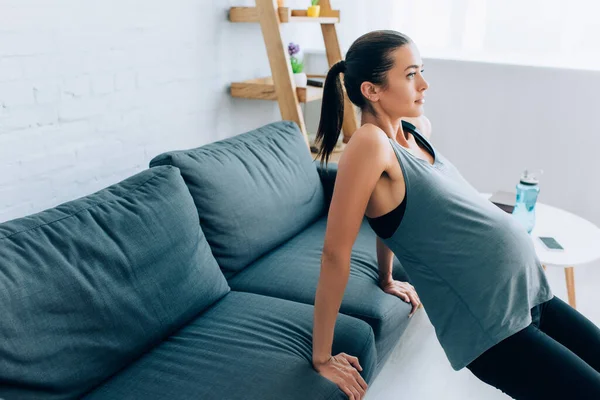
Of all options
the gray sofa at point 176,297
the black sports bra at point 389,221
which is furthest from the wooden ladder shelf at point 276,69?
the black sports bra at point 389,221

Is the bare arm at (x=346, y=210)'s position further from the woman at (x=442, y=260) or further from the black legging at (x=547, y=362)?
the black legging at (x=547, y=362)

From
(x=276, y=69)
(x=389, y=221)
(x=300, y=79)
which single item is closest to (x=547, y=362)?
(x=389, y=221)

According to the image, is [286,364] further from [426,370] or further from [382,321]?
[426,370]

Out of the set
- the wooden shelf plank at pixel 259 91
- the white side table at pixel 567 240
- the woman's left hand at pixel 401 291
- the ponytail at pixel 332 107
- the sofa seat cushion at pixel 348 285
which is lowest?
the white side table at pixel 567 240

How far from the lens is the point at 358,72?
1.28 metres

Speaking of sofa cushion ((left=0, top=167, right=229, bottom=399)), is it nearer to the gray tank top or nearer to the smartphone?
the gray tank top

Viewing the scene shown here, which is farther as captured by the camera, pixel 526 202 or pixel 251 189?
pixel 526 202

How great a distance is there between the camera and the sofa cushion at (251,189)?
1.71 m

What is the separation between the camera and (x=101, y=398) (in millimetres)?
1164

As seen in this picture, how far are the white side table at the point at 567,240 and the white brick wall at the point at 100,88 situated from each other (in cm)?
145

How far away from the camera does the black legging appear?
108 centimetres

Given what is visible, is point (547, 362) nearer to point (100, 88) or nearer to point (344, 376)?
point (344, 376)

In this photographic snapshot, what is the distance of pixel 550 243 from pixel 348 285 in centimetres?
80

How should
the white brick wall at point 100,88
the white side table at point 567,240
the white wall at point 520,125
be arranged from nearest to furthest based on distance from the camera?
1. the white brick wall at point 100,88
2. the white side table at point 567,240
3. the white wall at point 520,125
